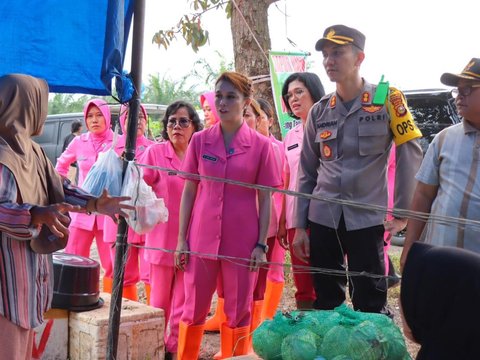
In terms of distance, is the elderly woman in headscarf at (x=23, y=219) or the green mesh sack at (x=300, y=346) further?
the green mesh sack at (x=300, y=346)

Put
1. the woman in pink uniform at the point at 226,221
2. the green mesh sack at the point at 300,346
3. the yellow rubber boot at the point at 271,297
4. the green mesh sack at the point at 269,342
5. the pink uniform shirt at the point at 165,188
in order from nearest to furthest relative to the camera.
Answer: the green mesh sack at the point at 300,346 → the green mesh sack at the point at 269,342 → the woman in pink uniform at the point at 226,221 → the pink uniform shirt at the point at 165,188 → the yellow rubber boot at the point at 271,297

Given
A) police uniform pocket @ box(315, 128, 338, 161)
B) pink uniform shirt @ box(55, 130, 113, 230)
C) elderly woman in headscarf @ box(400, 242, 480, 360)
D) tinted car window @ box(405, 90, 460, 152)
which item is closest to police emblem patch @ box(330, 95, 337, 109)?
police uniform pocket @ box(315, 128, 338, 161)

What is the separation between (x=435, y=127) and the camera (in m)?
8.65

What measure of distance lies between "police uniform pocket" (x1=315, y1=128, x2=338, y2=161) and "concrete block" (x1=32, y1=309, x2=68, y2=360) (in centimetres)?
199

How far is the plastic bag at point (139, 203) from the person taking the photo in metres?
3.32

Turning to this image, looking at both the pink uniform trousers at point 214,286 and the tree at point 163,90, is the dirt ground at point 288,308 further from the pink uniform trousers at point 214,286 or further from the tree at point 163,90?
the tree at point 163,90

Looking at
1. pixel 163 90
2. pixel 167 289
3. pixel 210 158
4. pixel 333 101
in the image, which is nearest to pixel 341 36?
pixel 333 101

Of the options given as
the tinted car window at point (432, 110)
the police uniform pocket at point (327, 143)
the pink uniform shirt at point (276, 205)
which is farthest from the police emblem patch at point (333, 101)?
the tinted car window at point (432, 110)

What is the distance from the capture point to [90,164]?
18.6ft

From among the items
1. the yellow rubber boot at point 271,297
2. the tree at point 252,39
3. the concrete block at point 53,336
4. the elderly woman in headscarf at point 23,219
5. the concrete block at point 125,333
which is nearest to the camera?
the elderly woman in headscarf at point 23,219

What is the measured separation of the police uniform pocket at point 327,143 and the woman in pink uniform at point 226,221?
0.35 meters

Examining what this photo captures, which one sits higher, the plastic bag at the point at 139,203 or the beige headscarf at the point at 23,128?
→ the beige headscarf at the point at 23,128

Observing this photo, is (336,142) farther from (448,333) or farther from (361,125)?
(448,333)

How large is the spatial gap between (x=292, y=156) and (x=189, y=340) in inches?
62.4
